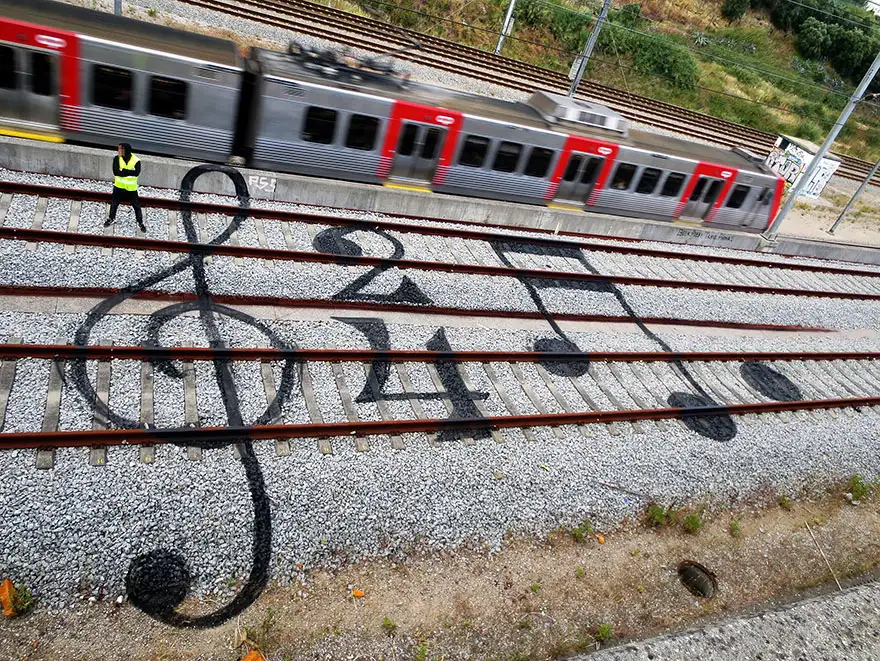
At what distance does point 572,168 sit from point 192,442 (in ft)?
45.7

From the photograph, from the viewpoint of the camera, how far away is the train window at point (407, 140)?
15648 mm

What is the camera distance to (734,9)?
5806cm

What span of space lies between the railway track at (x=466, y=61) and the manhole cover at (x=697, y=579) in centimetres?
2268

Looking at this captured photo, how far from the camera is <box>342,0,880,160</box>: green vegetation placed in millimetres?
37812

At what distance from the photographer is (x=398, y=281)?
42.8 feet

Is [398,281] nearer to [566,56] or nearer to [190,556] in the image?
[190,556]

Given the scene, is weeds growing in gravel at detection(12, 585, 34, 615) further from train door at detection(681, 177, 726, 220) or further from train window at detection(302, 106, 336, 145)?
train door at detection(681, 177, 726, 220)

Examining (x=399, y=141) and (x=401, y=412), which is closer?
(x=401, y=412)

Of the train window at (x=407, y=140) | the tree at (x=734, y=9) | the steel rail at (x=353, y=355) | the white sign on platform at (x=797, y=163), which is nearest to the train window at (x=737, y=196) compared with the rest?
the white sign on platform at (x=797, y=163)

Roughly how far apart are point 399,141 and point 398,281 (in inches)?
186

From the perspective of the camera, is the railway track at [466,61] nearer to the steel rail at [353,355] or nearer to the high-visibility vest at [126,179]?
the high-visibility vest at [126,179]

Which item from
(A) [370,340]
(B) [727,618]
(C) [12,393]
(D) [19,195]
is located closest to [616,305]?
(A) [370,340]

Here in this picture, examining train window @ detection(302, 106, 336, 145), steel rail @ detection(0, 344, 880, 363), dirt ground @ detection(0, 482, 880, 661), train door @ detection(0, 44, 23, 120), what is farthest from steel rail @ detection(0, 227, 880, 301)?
dirt ground @ detection(0, 482, 880, 661)

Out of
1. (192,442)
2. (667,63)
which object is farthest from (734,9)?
(192,442)
